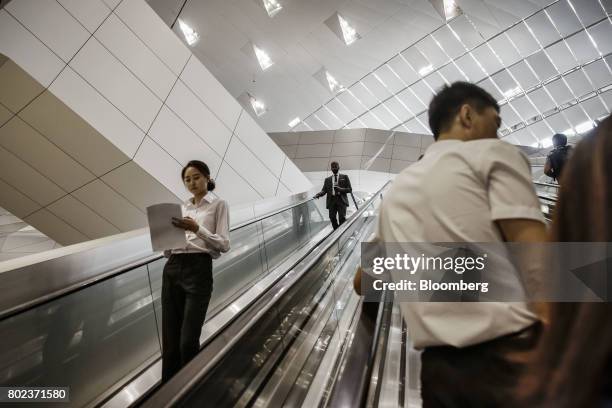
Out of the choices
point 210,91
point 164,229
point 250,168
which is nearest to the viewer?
point 164,229

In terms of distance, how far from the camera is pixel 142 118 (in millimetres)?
5414

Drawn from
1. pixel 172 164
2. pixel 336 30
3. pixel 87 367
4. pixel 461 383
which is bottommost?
pixel 87 367

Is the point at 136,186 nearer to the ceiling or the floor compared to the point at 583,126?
nearer to the floor

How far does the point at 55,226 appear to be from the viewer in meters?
6.40

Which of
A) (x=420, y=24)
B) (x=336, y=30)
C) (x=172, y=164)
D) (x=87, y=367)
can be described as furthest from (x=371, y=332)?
(x=420, y=24)

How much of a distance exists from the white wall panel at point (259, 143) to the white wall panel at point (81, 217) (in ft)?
11.8

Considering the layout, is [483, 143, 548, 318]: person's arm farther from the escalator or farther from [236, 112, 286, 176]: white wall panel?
[236, 112, 286, 176]: white wall panel

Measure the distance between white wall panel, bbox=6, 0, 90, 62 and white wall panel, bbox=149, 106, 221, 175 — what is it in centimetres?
155

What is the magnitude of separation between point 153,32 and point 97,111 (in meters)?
2.32

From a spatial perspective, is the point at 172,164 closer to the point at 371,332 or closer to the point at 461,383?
the point at 371,332

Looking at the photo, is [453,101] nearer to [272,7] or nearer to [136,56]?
[136,56]

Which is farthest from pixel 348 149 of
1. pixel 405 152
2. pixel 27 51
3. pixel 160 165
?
pixel 27 51

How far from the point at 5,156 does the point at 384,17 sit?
1353 centimetres

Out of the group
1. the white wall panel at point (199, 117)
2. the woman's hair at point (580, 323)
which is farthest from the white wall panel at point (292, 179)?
the woman's hair at point (580, 323)
